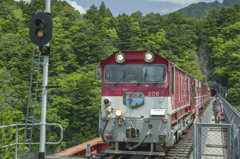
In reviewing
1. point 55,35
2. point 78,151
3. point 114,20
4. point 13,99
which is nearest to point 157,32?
point 114,20

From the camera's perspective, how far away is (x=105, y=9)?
371 feet

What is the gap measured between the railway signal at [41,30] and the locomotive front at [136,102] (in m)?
4.61

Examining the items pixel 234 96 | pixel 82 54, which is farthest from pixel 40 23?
pixel 82 54

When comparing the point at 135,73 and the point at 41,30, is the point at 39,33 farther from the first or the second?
the point at 135,73

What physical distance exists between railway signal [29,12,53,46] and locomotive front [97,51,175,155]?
4.61m

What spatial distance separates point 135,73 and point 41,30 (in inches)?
196

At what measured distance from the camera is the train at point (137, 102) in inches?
347

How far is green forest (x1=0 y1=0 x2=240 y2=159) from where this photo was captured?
47.6 metres

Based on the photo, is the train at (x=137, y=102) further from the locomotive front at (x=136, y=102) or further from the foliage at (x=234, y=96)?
the foliage at (x=234, y=96)

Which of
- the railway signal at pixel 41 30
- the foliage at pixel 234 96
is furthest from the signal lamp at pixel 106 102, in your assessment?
the foliage at pixel 234 96

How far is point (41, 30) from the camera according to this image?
Answer: 4957 millimetres

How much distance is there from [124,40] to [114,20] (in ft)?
60.6

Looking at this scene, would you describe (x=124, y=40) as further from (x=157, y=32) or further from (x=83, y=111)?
(x=83, y=111)

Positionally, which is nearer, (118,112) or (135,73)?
(118,112)
